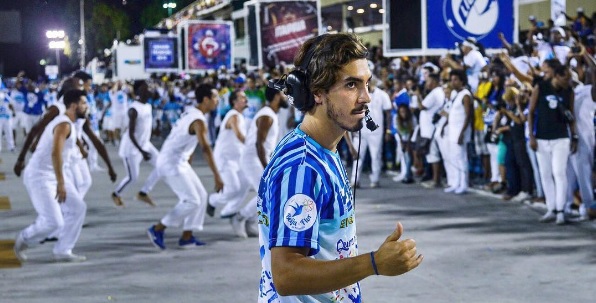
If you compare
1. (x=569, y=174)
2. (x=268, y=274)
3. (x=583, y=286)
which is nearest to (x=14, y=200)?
(x=569, y=174)

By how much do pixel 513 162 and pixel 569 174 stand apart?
97.7 inches

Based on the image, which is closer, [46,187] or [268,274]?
[268,274]

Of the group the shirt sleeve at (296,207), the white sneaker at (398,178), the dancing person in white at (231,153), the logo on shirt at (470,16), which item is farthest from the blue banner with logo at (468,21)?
the shirt sleeve at (296,207)

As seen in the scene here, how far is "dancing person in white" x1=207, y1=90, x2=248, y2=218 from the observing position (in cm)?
1446

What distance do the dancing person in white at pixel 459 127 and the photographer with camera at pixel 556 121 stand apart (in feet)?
12.8

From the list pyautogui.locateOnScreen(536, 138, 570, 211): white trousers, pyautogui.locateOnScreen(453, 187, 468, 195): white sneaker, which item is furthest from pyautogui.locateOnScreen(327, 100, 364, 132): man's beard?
pyautogui.locateOnScreen(453, 187, 468, 195): white sneaker

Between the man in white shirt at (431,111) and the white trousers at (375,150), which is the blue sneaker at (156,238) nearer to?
the white trousers at (375,150)

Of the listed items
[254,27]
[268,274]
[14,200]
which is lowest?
[14,200]

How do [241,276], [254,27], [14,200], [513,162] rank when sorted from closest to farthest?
[241,276] < [513,162] < [14,200] < [254,27]

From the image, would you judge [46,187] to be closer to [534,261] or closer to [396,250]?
[534,261]

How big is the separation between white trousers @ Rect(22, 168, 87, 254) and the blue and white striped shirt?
26.8 feet

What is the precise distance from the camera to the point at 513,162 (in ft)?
55.7

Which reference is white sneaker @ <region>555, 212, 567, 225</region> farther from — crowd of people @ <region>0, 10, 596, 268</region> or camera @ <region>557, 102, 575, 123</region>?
camera @ <region>557, 102, 575, 123</region>

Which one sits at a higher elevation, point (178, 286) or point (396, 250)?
point (396, 250)
